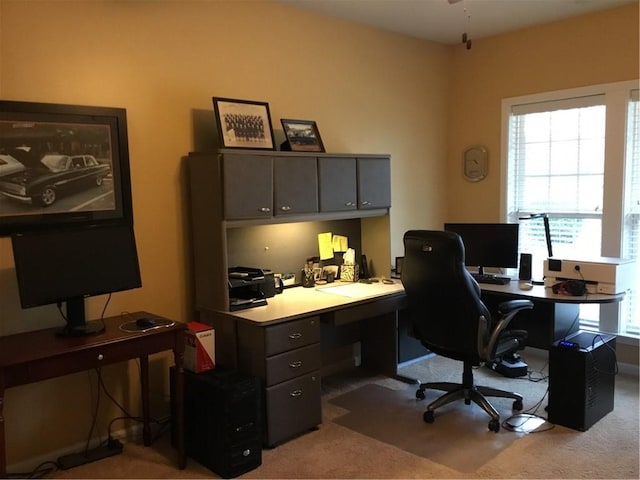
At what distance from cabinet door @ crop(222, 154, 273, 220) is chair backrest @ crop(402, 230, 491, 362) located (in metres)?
0.90

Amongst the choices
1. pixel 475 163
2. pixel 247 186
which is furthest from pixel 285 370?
pixel 475 163

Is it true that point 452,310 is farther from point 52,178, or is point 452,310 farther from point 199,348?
point 52,178

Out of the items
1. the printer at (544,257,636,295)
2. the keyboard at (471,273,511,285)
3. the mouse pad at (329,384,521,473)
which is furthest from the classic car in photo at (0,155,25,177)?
the printer at (544,257,636,295)

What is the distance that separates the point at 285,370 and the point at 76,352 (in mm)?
1122

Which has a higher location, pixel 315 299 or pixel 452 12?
pixel 452 12

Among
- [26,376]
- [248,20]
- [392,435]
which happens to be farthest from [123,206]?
[392,435]

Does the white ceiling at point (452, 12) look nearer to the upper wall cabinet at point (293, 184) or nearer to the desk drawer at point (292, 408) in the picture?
the upper wall cabinet at point (293, 184)

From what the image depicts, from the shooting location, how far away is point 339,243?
4.25 meters

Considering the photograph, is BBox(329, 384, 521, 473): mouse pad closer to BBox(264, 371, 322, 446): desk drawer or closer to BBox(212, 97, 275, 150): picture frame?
BBox(264, 371, 322, 446): desk drawer

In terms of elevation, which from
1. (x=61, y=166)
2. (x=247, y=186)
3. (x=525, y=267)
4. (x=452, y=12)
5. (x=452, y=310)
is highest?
(x=452, y=12)

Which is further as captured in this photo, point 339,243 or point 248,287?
point 339,243

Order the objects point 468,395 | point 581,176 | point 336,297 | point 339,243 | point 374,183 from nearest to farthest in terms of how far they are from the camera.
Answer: point 468,395, point 336,297, point 374,183, point 339,243, point 581,176

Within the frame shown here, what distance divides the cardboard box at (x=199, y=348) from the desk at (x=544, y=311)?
1.91m

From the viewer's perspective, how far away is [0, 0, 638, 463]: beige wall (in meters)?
2.93
